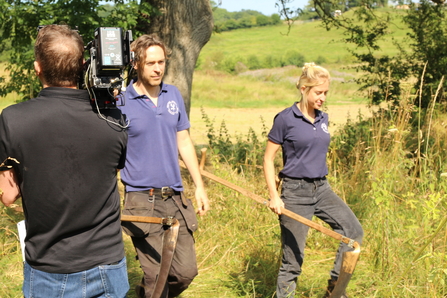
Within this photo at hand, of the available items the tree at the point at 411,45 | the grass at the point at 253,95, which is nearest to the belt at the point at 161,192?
the tree at the point at 411,45

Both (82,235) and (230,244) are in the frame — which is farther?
(230,244)

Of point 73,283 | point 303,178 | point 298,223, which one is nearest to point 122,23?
point 303,178

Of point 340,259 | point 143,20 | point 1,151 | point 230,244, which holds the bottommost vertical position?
point 230,244

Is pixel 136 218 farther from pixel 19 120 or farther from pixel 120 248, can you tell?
pixel 19 120

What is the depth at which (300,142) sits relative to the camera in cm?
357

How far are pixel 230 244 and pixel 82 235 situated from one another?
111 inches

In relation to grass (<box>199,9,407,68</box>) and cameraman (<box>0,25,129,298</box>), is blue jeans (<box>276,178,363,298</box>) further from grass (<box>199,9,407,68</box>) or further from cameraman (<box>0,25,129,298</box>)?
grass (<box>199,9,407,68</box>)

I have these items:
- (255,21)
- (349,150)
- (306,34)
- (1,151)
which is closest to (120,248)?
(1,151)

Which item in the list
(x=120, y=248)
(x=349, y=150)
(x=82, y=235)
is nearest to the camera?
(x=82, y=235)

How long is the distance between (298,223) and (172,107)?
3.86 feet

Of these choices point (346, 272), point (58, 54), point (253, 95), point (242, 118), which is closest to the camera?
point (58, 54)

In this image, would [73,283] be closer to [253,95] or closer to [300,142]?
[300,142]

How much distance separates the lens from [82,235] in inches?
87.3

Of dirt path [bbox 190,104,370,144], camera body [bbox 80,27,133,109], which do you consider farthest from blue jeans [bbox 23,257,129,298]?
dirt path [bbox 190,104,370,144]
